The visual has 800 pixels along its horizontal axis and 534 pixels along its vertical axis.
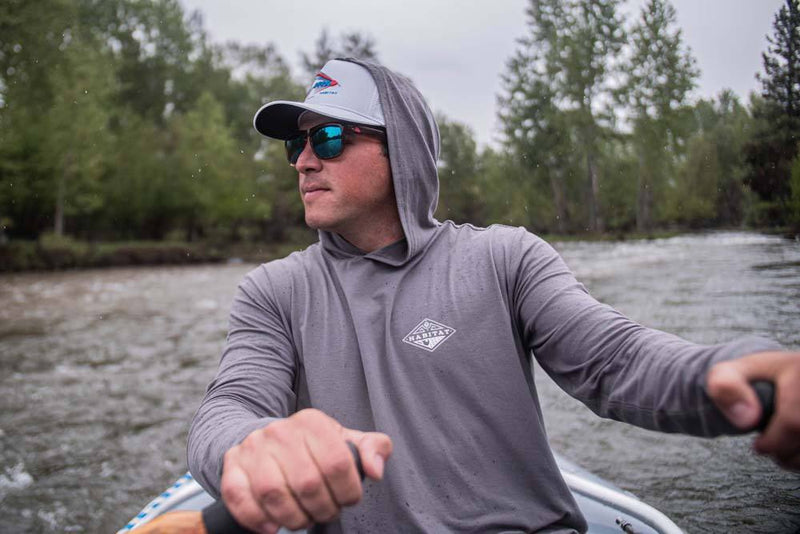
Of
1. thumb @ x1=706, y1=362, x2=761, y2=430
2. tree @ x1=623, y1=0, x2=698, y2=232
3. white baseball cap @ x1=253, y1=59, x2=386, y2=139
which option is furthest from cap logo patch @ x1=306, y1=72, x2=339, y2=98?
tree @ x1=623, y1=0, x2=698, y2=232

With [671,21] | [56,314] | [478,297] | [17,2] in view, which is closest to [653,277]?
[671,21]

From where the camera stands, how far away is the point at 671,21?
13.1 feet

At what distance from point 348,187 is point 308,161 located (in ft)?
0.54

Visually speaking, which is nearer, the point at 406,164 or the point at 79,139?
the point at 406,164

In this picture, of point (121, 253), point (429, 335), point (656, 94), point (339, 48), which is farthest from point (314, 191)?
point (339, 48)

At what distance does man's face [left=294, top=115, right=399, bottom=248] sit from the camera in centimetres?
185

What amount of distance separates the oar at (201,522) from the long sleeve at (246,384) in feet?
0.88

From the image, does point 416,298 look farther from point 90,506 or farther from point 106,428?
point 106,428

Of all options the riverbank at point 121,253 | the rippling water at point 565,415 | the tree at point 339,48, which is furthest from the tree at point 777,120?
the tree at point 339,48

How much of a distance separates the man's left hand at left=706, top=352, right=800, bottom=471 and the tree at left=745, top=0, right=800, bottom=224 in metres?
2.85

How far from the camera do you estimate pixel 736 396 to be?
80 centimetres

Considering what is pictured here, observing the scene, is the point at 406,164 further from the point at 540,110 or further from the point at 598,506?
the point at 540,110

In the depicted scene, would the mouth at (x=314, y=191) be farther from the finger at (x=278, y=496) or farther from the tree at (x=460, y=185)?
the tree at (x=460, y=185)

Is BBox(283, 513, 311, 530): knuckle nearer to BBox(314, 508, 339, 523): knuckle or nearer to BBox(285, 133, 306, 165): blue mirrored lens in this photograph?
BBox(314, 508, 339, 523): knuckle
